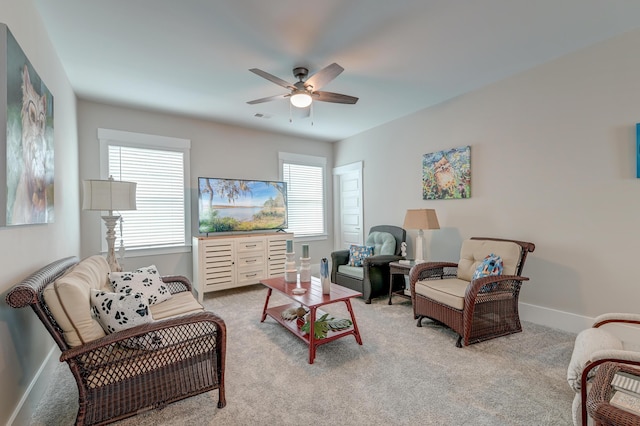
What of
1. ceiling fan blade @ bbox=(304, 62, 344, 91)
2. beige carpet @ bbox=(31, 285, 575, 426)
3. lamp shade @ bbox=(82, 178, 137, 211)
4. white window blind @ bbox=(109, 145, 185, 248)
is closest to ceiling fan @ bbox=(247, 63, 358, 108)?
ceiling fan blade @ bbox=(304, 62, 344, 91)

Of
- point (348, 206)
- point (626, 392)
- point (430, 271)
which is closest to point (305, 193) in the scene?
point (348, 206)

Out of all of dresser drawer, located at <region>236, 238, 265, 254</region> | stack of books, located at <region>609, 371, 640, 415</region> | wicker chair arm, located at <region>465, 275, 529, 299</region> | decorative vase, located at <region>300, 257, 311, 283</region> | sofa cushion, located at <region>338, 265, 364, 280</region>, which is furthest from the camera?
dresser drawer, located at <region>236, 238, 265, 254</region>

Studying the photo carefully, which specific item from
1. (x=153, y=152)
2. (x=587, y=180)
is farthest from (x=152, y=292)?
(x=587, y=180)

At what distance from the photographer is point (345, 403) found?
71.0 inches

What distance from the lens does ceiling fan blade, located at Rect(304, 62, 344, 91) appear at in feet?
7.53

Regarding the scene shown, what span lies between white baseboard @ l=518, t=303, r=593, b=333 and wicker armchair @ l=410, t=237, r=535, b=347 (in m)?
0.43

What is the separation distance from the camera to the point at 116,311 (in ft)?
5.21

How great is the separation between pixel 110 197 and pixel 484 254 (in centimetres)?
376

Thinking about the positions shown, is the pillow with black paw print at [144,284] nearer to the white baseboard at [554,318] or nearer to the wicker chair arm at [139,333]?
the wicker chair arm at [139,333]

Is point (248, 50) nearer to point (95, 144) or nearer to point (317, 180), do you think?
point (95, 144)

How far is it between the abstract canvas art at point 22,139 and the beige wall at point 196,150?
188cm

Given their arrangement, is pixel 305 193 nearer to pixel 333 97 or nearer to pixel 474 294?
pixel 333 97

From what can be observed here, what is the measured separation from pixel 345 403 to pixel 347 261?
2570 mm

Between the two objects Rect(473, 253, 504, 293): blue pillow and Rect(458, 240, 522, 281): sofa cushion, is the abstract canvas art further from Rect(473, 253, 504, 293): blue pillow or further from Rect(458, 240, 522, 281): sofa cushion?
Rect(458, 240, 522, 281): sofa cushion
